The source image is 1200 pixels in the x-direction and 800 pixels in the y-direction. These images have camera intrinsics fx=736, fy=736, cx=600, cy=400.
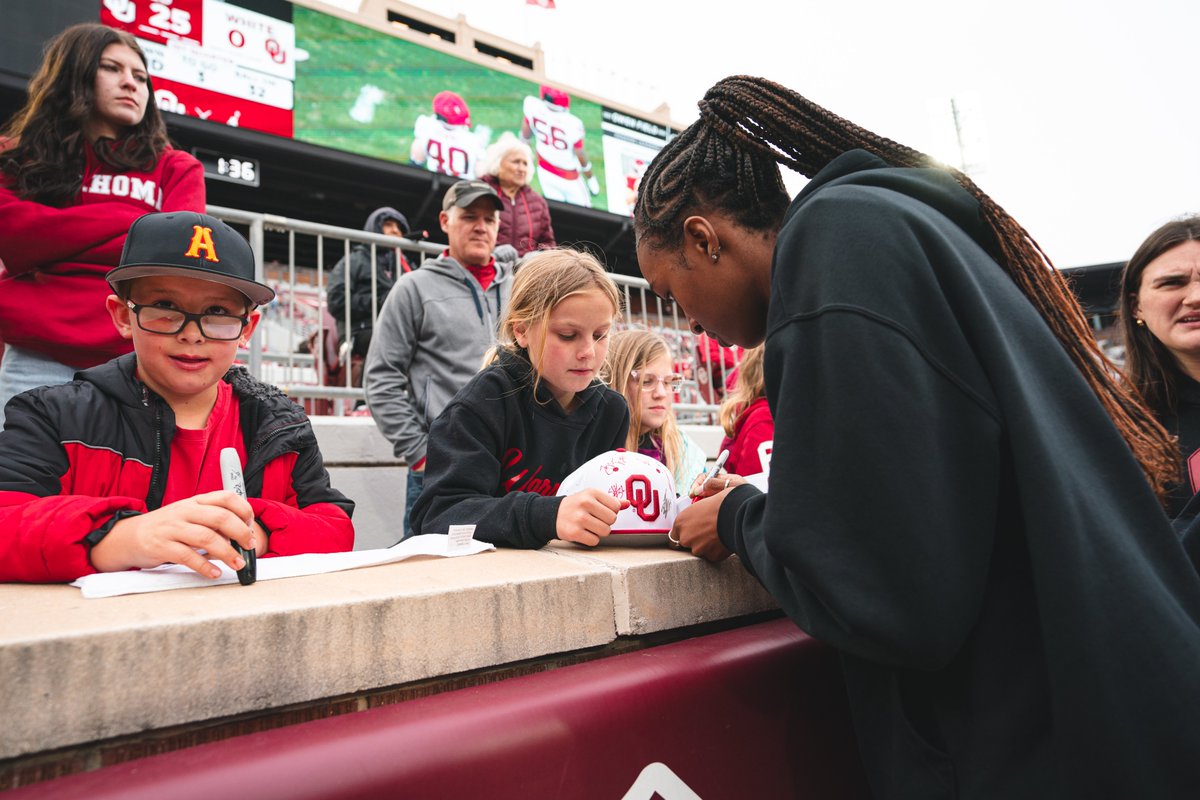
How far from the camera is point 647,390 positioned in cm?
359

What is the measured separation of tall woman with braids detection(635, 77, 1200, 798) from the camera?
818mm

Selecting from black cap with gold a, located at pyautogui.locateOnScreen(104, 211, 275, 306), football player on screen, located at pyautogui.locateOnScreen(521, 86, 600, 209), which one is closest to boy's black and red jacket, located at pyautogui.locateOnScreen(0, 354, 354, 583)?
black cap with gold a, located at pyautogui.locateOnScreen(104, 211, 275, 306)

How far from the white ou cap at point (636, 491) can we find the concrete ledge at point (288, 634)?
246 mm

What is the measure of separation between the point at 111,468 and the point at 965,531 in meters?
1.67

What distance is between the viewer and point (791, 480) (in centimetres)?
92

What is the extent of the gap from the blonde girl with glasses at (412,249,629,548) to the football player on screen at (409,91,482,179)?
11392 millimetres

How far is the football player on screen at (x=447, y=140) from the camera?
1294cm

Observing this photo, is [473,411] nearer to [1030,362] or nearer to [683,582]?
[683,582]

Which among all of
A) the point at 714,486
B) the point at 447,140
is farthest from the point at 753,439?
the point at 447,140

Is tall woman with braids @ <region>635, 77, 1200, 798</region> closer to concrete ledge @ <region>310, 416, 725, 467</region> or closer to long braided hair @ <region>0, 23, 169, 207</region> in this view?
long braided hair @ <region>0, 23, 169, 207</region>

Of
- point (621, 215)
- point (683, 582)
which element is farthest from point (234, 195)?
point (683, 582)

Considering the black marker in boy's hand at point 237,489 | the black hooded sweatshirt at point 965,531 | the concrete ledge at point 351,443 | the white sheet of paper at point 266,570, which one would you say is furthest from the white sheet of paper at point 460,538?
the concrete ledge at point 351,443

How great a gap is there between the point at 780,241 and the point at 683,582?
23.7 inches

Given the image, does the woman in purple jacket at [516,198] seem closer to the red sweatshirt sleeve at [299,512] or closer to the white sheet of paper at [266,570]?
the red sweatshirt sleeve at [299,512]
